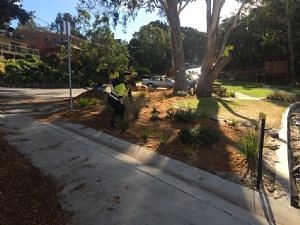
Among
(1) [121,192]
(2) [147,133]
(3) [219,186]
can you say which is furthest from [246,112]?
(1) [121,192]

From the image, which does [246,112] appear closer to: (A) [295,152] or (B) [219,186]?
(A) [295,152]

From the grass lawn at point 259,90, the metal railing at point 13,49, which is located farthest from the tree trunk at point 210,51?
the metal railing at point 13,49

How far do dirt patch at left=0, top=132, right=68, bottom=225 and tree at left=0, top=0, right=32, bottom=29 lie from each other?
17330 millimetres

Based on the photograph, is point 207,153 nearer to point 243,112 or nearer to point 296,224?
point 296,224

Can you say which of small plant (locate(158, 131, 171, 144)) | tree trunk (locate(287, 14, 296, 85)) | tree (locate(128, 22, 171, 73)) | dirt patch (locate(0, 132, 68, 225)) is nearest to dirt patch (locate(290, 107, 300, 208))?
small plant (locate(158, 131, 171, 144))

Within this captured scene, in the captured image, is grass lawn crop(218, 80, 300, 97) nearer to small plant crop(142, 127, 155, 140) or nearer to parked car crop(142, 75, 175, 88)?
parked car crop(142, 75, 175, 88)

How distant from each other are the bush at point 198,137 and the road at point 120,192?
47.1 inches

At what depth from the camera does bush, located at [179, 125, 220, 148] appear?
7.34m

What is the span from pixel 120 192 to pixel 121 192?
0.01 m

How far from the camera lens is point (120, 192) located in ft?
17.6

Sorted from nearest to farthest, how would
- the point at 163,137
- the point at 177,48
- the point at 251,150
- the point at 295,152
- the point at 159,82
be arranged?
the point at 251,150
the point at 295,152
the point at 163,137
the point at 177,48
the point at 159,82

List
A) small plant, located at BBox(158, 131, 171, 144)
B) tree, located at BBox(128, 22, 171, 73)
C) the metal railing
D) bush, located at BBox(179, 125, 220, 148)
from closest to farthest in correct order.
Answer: bush, located at BBox(179, 125, 220, 148) < small plant, located at BBox(158, 131, 171, 144) < the metal railing < tree, located at BBox(128, 22, 171, 73)

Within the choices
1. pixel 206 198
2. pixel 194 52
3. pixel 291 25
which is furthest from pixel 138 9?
Result: pixel 194 52

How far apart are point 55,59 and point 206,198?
4196 cm
